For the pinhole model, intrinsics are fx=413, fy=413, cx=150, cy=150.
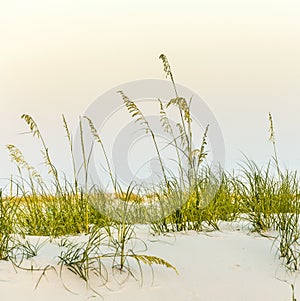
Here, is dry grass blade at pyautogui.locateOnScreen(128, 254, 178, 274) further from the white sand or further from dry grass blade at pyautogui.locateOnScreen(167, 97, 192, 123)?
dry grass blade at pyautogui.locateOnScreen(167, 97, 192, 123)

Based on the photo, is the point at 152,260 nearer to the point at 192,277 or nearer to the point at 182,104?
the point at 192,277

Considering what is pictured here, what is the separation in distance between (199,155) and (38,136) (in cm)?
125

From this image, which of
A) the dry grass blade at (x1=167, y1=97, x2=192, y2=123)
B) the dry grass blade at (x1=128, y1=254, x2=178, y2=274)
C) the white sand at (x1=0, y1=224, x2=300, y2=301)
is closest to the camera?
the white sand at (x1=0, y1=224, x2=300, y2=301)

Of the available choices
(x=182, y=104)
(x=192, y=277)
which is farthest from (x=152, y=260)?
(x=182, y=104)

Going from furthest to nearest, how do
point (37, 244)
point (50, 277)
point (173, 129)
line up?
point (173, 129) < point (37, 244) < point (50, 277)

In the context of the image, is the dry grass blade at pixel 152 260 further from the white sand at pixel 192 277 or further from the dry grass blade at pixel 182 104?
the dry grass blade at pixel 182 104

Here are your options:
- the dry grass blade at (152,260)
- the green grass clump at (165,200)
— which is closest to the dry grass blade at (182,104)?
the green grass clump at (165,200)

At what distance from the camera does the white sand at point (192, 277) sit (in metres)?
1.85

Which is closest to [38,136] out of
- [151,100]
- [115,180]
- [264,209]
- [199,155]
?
[115,180]

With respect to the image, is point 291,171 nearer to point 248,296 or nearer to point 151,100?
point 151,100

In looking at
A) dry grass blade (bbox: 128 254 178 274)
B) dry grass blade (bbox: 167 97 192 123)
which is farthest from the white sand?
dry grass blade (bbox: 167 97 192 123)

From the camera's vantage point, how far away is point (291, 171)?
3.54m

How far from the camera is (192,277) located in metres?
2.09

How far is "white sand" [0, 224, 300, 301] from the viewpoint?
1.85 m
